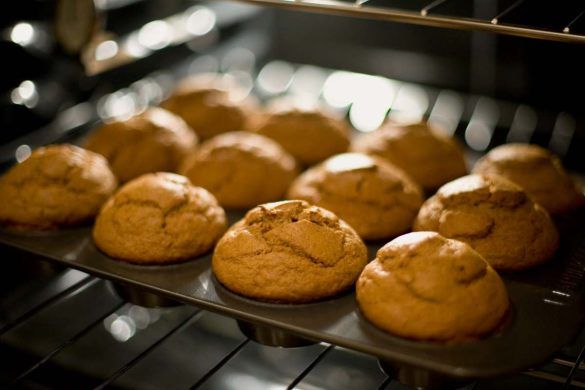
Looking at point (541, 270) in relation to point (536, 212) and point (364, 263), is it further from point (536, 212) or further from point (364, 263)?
point (364, 263)

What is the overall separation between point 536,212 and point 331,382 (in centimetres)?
65

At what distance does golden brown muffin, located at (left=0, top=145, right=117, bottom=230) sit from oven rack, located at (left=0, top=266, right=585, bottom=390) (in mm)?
122

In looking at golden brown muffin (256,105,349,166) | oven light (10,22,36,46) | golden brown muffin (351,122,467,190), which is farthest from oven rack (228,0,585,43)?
oven light (10,22,36,46)

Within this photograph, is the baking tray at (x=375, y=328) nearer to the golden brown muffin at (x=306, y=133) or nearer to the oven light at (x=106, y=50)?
the golden brown muffin at (x=306, y=133)

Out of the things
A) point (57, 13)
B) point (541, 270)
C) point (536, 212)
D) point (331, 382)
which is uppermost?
point (57, 13)

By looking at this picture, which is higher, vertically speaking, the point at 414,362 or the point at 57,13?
the point at 57,13

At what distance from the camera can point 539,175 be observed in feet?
6.46

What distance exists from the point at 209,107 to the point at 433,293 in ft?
4.18

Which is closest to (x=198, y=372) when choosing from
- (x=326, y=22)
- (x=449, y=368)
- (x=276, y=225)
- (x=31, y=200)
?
(x=276, y=225)

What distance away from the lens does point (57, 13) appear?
2.14 m

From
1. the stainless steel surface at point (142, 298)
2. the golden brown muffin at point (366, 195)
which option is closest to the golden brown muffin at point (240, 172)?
the golden brown muffin at point (366, 195)

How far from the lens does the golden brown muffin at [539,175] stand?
6.40 feet

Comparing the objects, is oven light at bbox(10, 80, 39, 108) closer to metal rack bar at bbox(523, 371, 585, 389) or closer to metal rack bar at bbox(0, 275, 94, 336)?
metal rack bar at bbox(0, 275, 94, 336)

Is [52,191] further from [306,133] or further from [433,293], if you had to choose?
[433,293]
